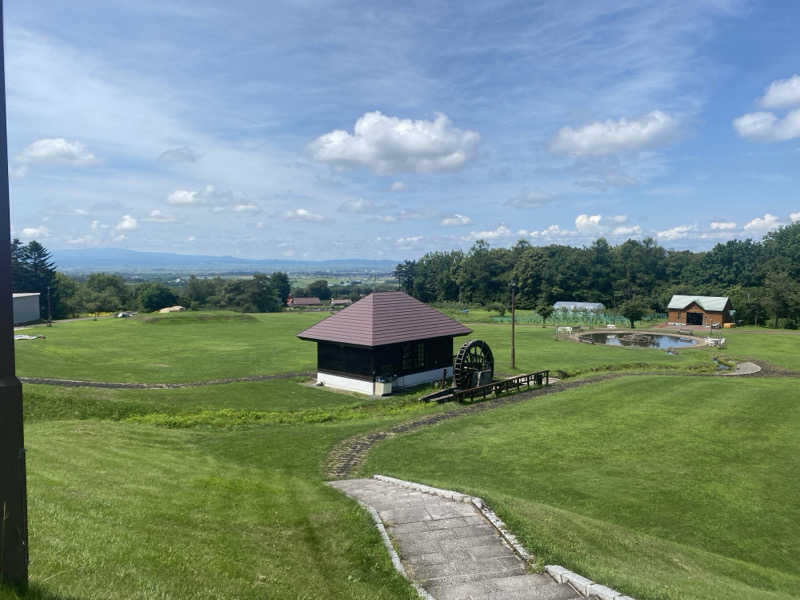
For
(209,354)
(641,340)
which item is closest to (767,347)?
(641,340)

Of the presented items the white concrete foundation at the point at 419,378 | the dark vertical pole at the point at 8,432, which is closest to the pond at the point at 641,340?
the white concrete foundation at the point at 419,378

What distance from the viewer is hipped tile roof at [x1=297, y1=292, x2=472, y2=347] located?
28.2 metres

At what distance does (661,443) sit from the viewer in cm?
1792

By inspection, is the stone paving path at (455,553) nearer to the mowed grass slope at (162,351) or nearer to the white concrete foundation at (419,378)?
the white concrete foundation at (419,378)

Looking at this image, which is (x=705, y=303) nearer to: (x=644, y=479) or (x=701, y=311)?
(x=701, y=311)

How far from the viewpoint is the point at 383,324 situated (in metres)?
28.9

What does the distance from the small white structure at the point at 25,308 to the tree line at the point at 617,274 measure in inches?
1988

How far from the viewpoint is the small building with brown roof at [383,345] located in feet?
91.6

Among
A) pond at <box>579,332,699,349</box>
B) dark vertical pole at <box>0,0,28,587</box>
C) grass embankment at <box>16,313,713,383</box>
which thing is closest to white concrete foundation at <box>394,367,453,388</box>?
grass embankment at <box>16,313,713,383</box>

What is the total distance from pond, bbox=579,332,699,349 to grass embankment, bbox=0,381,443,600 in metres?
40.3

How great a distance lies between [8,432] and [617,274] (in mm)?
114917

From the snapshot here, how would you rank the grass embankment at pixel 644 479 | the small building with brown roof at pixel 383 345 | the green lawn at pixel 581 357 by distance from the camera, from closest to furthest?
1. the grass embankment at pixel 644 479
2. the small building with brown roof at pixel 383 345
3. the green lawn at pixel 581 357

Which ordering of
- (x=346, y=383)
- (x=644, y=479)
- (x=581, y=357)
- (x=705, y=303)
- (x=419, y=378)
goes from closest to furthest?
(x=644, y=479) < (x=346, y=383) < (x=419, y=378) < (x=581, y=357) < (x=705, y=303)

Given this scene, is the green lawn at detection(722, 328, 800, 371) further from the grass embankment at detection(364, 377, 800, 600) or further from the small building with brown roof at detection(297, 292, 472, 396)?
the small building with brown roof at detection(297, 292, 472, 396)
